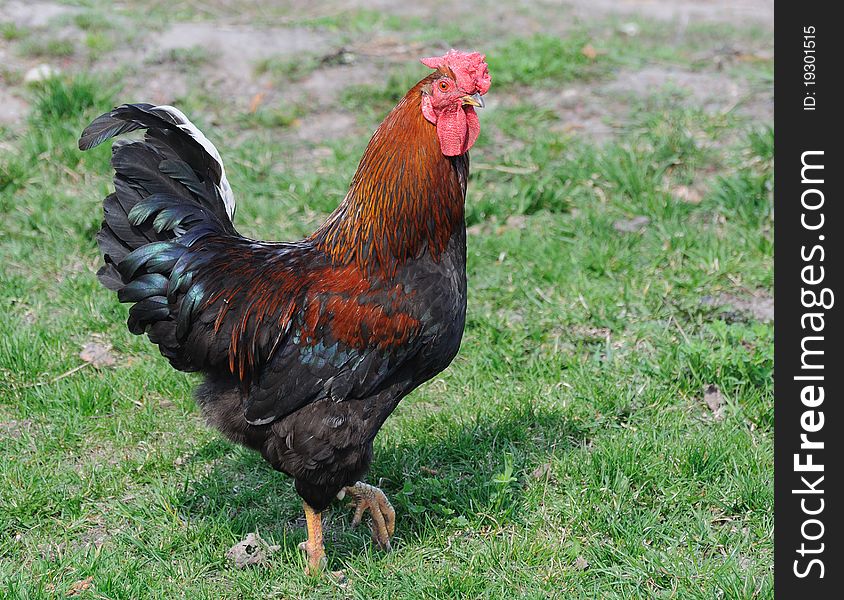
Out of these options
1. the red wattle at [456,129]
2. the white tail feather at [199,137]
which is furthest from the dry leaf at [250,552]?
the red wattle at [456,129]

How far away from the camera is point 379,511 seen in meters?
4.03

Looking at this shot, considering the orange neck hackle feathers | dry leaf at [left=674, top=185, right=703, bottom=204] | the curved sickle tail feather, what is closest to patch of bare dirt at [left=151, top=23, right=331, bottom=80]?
dry leaf at [left=674, top=185, right=703, bottom=204]

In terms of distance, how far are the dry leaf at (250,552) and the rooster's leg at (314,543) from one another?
0.66 ft

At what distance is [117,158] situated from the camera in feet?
12.5

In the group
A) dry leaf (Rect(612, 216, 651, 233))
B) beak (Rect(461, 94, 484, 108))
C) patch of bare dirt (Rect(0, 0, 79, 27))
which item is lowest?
dry leaf (Rect(612, 216, 651, 233))

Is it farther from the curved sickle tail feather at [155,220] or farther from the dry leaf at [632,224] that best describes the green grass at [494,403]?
the curved sickle tail feather at [155,220]

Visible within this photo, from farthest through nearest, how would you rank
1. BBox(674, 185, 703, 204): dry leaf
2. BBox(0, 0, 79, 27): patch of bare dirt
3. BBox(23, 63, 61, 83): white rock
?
BBox(0, 0, 79, 27): patch of bare dirt < BBox(23, 63, 61, 83): white rock < BBox(674, 185, 703, 204): dry leaf

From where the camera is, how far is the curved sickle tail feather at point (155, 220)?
12.1 ft

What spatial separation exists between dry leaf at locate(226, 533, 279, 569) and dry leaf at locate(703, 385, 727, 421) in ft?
7.57

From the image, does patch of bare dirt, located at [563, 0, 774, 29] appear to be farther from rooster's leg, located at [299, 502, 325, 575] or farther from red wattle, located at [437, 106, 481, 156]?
rooster's leg, located at [299, 502, 325, 575]

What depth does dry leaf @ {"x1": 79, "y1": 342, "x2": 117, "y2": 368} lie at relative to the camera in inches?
202

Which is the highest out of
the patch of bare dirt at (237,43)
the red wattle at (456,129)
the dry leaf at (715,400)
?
the patch of bare dirt at (237,43)
